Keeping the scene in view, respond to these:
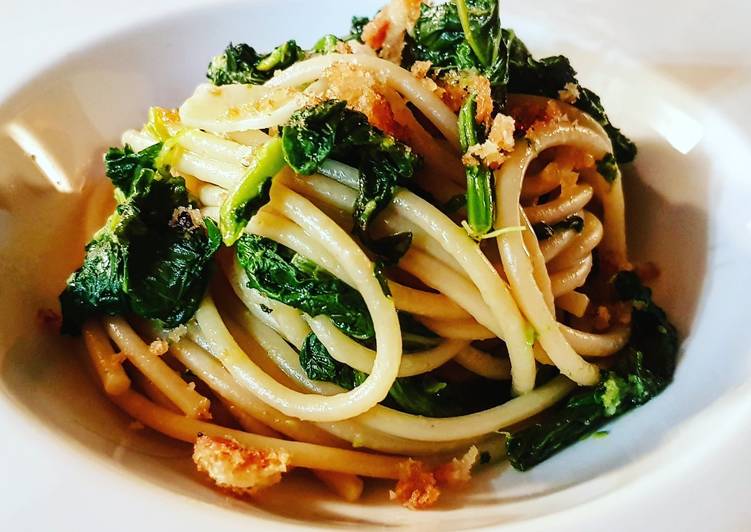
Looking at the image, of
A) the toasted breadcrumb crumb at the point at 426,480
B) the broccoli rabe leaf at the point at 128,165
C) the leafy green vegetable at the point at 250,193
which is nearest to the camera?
the leafy green vegetable at the point at 250,193

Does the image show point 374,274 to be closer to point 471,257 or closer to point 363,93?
point 471,257

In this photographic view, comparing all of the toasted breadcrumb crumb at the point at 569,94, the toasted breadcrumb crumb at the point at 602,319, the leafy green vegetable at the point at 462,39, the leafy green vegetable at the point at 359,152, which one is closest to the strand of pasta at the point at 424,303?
the leafy green vegetable at the point at 359,152

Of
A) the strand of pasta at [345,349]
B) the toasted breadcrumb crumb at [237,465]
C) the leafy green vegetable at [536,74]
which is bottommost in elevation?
the toasted breadcrumb crumb at [237,465]

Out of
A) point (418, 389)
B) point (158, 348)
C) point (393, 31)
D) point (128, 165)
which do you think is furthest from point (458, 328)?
point (128, 165)

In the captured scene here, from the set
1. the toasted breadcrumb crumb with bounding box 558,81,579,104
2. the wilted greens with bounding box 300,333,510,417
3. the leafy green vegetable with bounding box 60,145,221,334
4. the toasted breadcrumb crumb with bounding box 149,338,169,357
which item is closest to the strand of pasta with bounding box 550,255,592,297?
the wilted greens with bounding box 300,333,510,417

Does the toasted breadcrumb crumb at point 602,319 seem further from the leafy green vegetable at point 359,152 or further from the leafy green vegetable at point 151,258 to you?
the leafy green vegetable at point 151,258

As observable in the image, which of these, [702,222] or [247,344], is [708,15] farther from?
[247,344]

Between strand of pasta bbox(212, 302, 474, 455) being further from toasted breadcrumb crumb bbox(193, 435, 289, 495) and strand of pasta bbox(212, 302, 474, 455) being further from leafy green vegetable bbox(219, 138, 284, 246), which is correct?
leafy green vegetable bbox(219, 138, 284, 246)
